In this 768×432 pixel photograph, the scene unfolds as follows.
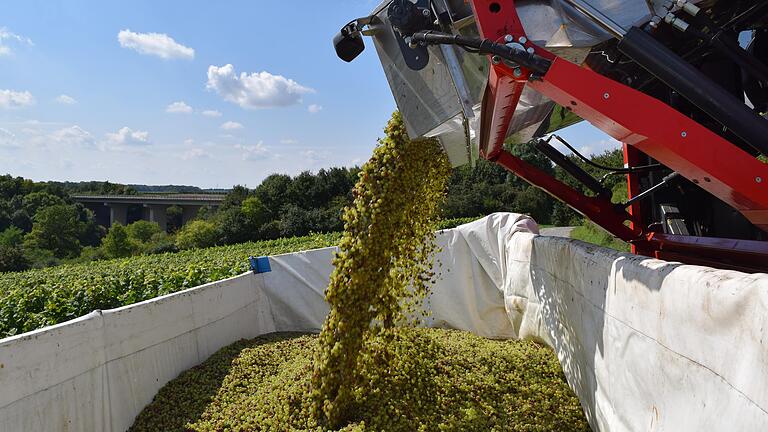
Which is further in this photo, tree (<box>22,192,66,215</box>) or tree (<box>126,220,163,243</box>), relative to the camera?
tree (<box>22,192,66,215</box>)

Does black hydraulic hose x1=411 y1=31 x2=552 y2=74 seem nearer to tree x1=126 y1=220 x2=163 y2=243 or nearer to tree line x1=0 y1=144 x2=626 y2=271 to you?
tree line x1=0 y1=144 x2=626 y2=271

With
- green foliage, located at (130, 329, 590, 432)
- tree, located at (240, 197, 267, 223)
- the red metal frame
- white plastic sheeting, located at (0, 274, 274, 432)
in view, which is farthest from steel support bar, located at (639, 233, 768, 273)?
tree, located at (240, 197, 267, 223)

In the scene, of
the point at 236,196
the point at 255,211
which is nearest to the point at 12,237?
the point at 236,196

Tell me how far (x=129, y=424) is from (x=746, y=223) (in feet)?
14.6

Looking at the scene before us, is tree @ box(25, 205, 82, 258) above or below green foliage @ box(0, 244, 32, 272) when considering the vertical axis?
above

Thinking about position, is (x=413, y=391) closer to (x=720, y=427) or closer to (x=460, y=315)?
(x=720, y=427)

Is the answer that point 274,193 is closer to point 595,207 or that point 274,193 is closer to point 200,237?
point 200,237

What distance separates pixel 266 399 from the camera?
399 cm

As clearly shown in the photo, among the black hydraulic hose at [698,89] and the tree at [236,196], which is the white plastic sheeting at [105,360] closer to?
the black hydraulic hose at [698,89]

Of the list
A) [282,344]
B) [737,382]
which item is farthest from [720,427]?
[282,344]

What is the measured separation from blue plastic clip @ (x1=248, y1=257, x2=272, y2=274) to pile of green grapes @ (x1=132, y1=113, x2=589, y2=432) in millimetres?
2617

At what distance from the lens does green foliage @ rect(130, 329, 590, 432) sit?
3500 millimetres

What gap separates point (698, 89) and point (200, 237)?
3340cm

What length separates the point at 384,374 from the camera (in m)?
4.04
